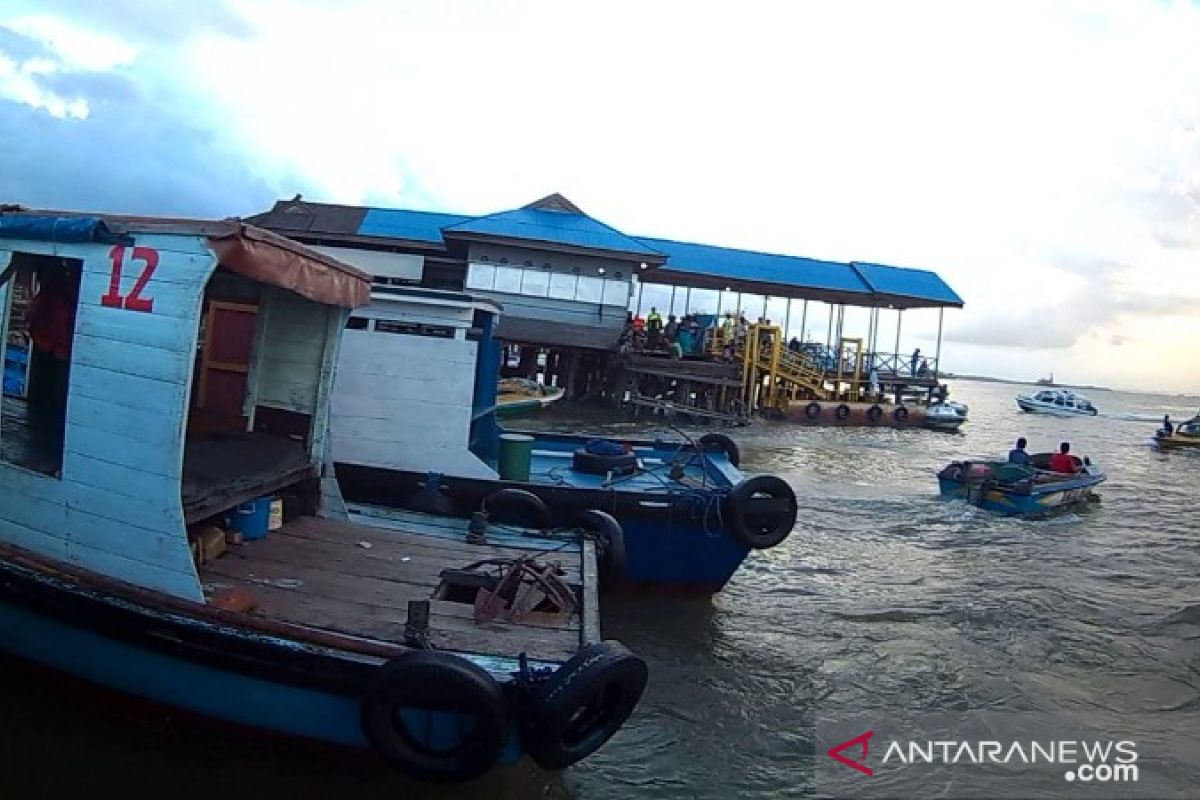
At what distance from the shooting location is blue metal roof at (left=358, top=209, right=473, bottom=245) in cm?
2952

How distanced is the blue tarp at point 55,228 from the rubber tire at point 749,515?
17.5 ft

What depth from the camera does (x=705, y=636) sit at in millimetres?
7957

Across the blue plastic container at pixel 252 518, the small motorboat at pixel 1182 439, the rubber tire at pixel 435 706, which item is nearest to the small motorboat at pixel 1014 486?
the blue plastic container at pixel 252 518

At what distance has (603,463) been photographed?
9.41 m

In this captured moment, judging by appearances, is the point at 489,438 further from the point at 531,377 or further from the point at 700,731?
the point at 531,377

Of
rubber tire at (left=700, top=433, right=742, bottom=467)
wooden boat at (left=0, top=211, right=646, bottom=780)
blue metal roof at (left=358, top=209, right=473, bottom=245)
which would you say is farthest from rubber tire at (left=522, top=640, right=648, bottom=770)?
blue metal roof at (left=358, top=209, right=473, bottom=245)

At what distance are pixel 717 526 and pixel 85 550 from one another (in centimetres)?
515

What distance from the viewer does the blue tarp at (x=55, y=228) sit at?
4.65 meters

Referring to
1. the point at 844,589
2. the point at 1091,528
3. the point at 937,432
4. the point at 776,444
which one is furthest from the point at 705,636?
the point at 937,432

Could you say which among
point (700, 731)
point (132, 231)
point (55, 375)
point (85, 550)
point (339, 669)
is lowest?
point (700, 731)

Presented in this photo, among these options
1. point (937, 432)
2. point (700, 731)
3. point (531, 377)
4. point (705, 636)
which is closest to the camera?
point (700, 731)

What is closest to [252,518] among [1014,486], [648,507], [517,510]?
[517,510]

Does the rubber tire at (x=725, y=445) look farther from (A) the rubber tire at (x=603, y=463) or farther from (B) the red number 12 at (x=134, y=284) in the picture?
(B) the red number 12 at (x=134, y=284)

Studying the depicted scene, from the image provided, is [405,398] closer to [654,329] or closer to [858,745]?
[858,745]
